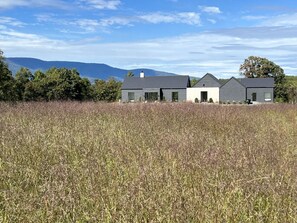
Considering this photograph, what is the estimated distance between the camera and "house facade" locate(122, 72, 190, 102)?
54031 mm

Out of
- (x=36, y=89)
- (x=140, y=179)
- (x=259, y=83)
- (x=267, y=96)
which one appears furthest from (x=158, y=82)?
(x=140, y=179)

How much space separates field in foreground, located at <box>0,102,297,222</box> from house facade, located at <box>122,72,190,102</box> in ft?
157

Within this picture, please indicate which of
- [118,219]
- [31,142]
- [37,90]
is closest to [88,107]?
[31,142]

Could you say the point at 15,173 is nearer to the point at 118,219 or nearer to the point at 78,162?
the point at 78,162

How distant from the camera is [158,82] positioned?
54875mm

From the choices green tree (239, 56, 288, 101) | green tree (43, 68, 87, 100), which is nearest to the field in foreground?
green tree (43, 68, 87, 100)

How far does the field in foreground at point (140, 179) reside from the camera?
262cm

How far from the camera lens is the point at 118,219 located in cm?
259

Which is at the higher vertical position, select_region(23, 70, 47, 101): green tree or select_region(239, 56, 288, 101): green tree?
select_region(239, 56, 288, 101): green tree

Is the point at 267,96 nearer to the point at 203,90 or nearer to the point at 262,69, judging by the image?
the point at 203,90

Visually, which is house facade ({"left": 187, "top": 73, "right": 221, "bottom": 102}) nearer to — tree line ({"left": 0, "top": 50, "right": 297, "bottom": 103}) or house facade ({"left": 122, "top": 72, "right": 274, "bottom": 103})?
house facade ({"left": 122, "top": 72, "right": 274, "bottom": 103})

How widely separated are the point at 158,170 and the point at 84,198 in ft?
2.98

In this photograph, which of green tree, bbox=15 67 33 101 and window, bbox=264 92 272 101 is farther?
window, bbox=264 92 272 101

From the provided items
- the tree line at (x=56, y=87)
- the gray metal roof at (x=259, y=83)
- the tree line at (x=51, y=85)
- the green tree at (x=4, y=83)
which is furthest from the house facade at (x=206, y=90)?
the green tree at (x=4, y=83)
